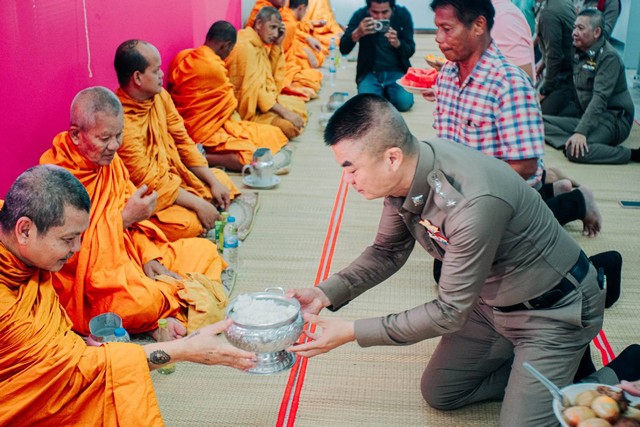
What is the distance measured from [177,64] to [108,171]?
2157 mm

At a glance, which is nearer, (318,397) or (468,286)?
(468,286)

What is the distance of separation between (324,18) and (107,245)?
306 inches

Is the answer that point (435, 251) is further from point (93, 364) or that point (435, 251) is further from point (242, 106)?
point (242, 106)

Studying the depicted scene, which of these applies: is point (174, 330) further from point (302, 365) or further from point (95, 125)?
point (95, 125)

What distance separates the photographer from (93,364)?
2430mm

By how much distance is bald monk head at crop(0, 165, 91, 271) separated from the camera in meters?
2.35

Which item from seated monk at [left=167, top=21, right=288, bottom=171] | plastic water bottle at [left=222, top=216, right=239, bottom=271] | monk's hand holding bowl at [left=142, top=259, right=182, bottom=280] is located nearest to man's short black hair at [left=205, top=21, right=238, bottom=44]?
seated monk at [left=167, top=21, right=288, bottom=171]

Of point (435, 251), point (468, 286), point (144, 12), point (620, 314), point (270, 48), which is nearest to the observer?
point (468, 286)

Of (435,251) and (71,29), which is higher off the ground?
(71,29)

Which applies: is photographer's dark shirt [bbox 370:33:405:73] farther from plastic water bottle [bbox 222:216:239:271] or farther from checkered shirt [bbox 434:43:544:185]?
checkered shirt [bbox 434:43:544:185]

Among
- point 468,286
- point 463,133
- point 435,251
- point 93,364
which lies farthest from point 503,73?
point 93,364

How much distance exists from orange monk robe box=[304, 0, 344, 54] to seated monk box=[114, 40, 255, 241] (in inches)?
234

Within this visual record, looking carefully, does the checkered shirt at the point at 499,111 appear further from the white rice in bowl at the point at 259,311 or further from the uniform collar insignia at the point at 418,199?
the white rice in bowl at the point at 259,311

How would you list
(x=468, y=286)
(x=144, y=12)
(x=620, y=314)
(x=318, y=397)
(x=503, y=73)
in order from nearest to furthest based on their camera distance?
(x=468, y=286), (x=318, y=397), (x=503, y=73), (x=620, y=314), (x=144, y=12)
